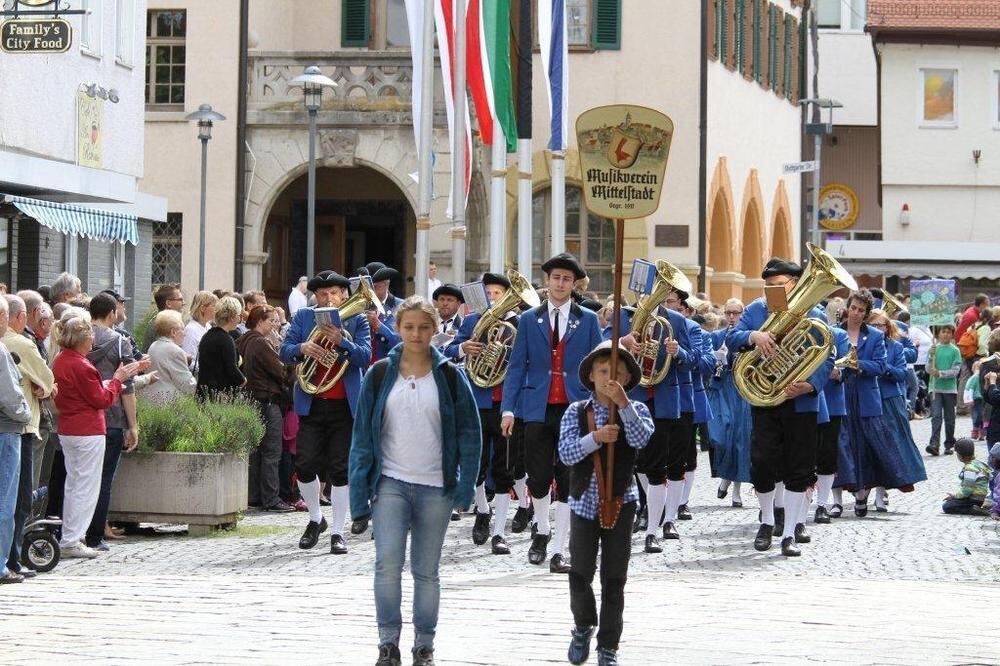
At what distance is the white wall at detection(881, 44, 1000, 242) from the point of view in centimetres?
5128

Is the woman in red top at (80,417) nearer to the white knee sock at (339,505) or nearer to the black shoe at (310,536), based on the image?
the black shoe at (310,536)

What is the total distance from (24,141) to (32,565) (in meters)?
11.3

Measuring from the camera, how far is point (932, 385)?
28.2 metres

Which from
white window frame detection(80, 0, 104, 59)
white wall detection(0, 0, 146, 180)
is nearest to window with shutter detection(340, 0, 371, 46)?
white wall detection(0, 0, 146, 180)

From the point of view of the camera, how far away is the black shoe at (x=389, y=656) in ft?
30.6

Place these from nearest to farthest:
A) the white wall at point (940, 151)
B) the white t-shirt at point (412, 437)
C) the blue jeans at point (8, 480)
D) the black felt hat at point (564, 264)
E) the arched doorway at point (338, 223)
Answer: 1. the white t-shirt at point (412, 437)
2. the blue jeans at point (8, 480)
3. the black felt hat at point (564, 264)
4. the arched doorway at point (338, 223)
5. the white wall at point (940, 151)

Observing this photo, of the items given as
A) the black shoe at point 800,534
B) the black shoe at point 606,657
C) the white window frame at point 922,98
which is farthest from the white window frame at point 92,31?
the white window frame at point 922,98

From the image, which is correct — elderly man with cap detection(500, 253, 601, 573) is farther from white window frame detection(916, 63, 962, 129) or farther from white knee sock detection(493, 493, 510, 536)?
white window frame detection(916, 63, 962, 129)

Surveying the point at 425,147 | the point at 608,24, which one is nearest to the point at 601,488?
the point at 425,147

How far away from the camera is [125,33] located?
26.9m

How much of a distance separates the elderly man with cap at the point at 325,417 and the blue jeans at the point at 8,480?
Answer: 111 inches

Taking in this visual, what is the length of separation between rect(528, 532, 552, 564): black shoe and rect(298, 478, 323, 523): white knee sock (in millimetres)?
1676

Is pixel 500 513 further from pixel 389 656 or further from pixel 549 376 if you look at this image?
pixel 389 656

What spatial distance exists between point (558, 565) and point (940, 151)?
39842mm
